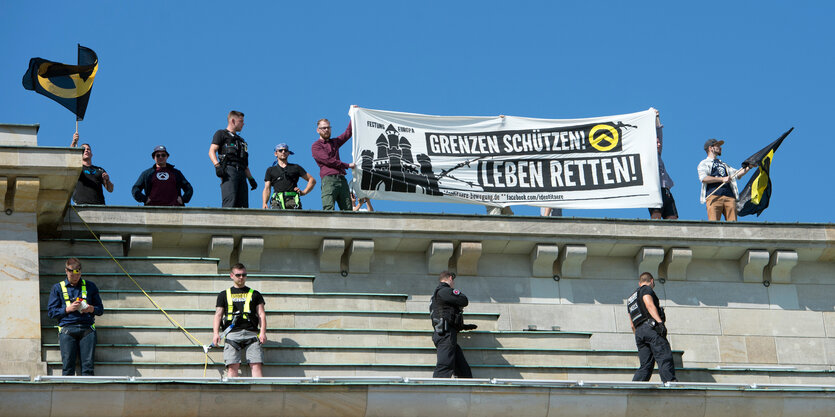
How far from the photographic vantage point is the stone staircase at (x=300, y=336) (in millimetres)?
22172

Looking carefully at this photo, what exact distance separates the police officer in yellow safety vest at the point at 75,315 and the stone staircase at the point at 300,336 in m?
0.62

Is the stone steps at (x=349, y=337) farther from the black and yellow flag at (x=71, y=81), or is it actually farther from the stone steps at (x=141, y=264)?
the black and yellow flag at (x=71, y=81)

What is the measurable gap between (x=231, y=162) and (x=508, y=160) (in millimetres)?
4921

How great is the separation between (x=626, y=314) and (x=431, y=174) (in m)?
4.30

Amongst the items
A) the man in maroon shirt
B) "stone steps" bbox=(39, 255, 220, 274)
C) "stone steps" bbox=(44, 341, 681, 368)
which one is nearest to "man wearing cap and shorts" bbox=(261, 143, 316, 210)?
the man in maroon shirt

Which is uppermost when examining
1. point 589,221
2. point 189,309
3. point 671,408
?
point 589,221

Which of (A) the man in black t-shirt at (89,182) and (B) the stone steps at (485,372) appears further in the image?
(A) the man in black t-shirt at (89,182)

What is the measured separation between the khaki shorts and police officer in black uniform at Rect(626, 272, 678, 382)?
5.19 m

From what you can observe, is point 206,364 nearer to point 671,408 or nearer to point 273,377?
point 273,377

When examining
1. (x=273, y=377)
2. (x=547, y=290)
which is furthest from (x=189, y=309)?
(x=547, y=290)

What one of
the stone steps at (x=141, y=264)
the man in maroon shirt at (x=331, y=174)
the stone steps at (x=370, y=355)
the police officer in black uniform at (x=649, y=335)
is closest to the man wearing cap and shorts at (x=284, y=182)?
the man in maroon shirt at (x=331, y=174)

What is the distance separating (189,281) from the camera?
2389cm

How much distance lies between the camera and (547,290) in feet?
84.3

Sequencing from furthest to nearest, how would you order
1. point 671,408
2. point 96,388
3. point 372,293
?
point 372,293 → point 671,408 → point 96,388
